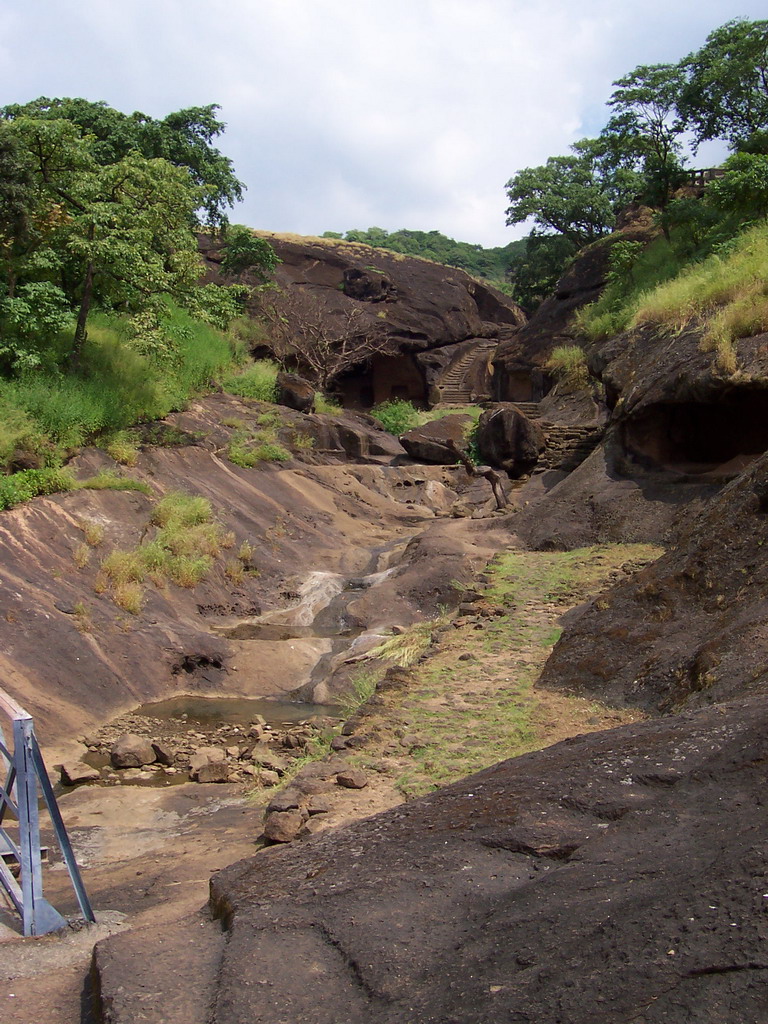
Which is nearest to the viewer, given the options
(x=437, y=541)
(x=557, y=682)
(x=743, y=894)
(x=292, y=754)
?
(x=743, y=894)

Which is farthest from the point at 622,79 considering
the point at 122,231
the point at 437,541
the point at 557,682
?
the point at 557,682

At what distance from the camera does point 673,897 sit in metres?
2.54

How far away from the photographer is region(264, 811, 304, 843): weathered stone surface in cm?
549

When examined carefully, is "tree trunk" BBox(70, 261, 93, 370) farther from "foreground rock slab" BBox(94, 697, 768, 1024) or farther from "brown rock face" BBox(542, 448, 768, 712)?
"foreground rock slab" BBox(94, 697, 768, 1024)

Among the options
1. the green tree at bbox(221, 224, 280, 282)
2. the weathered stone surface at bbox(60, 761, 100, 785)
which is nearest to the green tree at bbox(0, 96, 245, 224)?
the green tree at bbox(221, 224, 280, 282)

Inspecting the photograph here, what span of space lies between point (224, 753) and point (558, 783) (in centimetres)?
613

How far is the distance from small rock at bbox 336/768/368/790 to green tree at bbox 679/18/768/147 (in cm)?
2420

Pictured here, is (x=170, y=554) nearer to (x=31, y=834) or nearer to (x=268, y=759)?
(x=268, y=759)

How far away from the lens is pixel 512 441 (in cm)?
2259

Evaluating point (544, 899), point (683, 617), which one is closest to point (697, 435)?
point (683, 617)

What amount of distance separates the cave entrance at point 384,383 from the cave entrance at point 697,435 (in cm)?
2311

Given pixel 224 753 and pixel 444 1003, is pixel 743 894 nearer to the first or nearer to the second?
pixel 444 1003

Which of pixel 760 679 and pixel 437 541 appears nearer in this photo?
pixel 760 679

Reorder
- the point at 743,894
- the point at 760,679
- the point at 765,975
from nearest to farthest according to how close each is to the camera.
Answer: the point at 765,975 < the point at 743,894 < the point at 760,679
